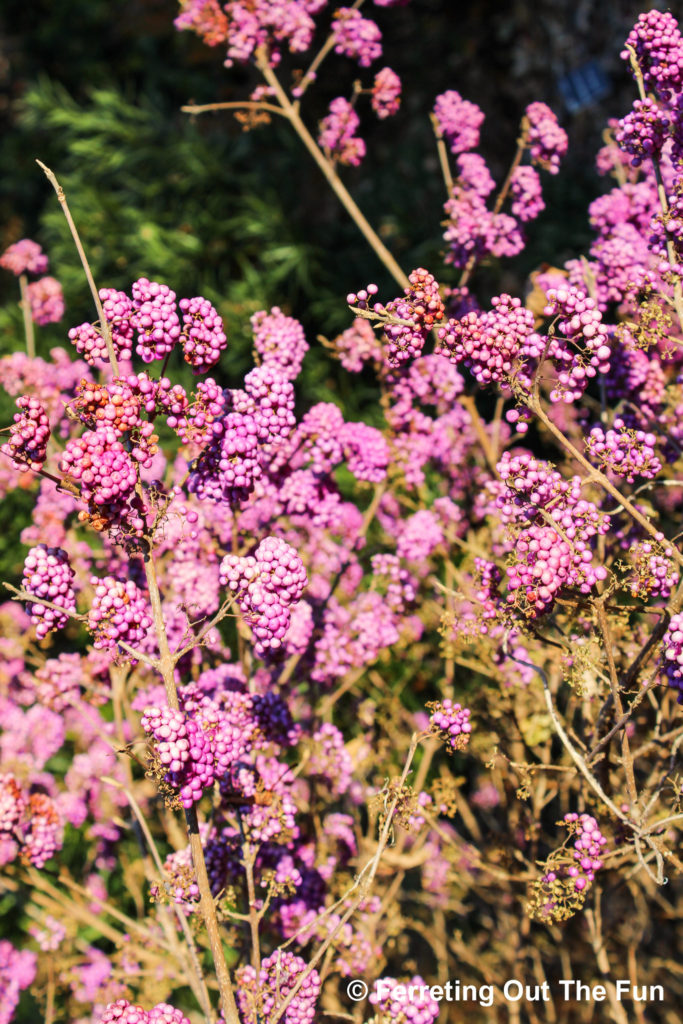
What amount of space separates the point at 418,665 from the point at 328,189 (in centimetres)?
510

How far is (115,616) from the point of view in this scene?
1351mm

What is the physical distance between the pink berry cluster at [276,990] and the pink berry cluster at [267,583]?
23.7 inches

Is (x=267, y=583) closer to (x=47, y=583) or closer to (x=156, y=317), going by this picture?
(x=47, y=583)

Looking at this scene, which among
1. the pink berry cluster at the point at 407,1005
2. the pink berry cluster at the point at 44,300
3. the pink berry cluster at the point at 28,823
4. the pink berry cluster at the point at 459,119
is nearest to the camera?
the pink berry cluster at the point at 407,1005

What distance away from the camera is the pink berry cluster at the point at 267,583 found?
1.33 meters

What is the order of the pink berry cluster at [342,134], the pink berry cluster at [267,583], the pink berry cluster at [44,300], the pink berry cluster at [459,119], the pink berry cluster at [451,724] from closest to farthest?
the pink berry cluster at [267,583], the pink berry cluster at [451,724], the pink berry cluster at [459,119], the pink berry cluster at [342,134], the pink berry cluster at [44,300]

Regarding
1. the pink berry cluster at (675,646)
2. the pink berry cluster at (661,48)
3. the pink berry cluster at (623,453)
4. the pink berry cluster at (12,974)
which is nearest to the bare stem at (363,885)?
the pink berry cluster at (675,646)

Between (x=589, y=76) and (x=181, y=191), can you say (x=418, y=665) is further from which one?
(x=181, y=191)

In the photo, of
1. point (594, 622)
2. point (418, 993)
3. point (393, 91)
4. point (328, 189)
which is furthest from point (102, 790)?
point (328, 189)

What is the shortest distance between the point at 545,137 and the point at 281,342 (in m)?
0.92

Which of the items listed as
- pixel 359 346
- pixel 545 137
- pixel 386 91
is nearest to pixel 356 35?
pixel 386 91

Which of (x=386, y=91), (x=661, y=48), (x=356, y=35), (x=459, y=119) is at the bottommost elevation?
(x=661, y=48)

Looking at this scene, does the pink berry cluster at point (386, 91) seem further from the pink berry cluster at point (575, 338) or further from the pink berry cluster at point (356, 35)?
the pink berry cluster at point (575, 338)

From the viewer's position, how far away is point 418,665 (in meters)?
2.91
